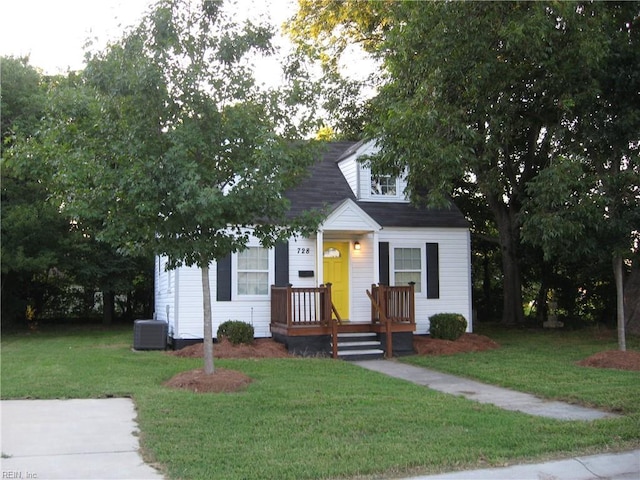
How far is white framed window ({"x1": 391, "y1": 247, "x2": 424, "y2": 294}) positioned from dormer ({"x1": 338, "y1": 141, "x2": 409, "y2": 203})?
1408 mm

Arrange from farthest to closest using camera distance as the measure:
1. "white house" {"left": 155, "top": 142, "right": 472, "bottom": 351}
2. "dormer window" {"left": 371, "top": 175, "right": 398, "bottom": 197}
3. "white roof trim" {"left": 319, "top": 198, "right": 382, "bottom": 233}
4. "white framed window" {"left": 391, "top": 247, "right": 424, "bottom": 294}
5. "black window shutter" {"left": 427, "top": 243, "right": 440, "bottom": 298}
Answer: "dormer window" {"left": 371, "top": 175, "right": 398, "bottom": 197} < "black window shutter" {"left": 427, "top": 243, "right": 440, "bottom": 298} < "white framed window" {"left": 391, "top": 247, "right": 424, "bottom": 294} < "white roof trim" {"left": 319, "top": 198, "right": 382, "bottom": 233} < "white house" {"left": 155, "top": 142, "right": 472, "bottom": 351}

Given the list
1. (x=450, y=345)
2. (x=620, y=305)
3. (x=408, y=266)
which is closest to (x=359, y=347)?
(x=450, y=345)

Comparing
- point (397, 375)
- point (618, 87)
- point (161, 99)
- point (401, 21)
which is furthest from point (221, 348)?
point (618, 87)

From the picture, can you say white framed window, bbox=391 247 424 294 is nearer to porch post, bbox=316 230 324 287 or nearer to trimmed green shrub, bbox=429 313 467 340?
trimmed green shrub, bbox=429 313 467 340

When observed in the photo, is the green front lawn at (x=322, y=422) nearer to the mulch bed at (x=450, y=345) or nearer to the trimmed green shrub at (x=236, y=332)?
the trimmed green shrub at (x=236, y=332)

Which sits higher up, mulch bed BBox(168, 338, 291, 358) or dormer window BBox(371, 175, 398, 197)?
dormer window BBox(371, 175, 398, 197)

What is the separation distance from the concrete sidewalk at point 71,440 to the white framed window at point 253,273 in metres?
6.42

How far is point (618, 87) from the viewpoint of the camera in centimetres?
1211

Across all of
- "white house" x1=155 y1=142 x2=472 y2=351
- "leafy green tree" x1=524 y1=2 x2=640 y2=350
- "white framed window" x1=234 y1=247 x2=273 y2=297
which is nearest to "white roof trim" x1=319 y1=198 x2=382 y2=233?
"white house" x1=155 y1=142 x2=472 y2=351

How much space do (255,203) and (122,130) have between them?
86.8 inches

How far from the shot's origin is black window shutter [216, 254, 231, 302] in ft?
46.8

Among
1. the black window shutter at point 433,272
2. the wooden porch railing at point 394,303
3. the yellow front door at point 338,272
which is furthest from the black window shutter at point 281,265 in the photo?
the black window shutter at point 433,272

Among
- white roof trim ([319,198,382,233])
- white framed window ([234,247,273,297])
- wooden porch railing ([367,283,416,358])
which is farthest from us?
white framed window ([234,247,273,297])

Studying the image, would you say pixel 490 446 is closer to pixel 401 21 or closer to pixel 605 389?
pixel 605 389
